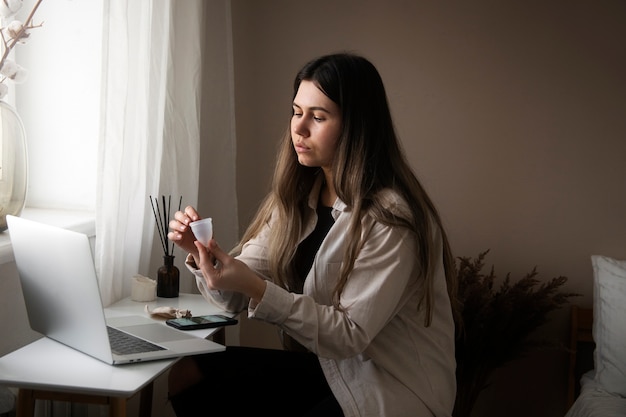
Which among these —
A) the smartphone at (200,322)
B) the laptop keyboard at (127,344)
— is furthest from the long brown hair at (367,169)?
the laptop keyboard at (127,344)

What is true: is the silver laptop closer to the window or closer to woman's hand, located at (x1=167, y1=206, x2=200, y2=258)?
woman's hand, located at (x1=167, y1=206, x2=200, y2=258)

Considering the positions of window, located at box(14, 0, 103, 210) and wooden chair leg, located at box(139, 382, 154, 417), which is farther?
window, located at box(14, 0, 103, 210)

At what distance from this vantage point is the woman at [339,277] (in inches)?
65.1

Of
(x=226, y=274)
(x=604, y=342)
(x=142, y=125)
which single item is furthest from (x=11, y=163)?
(x=604, y=342)

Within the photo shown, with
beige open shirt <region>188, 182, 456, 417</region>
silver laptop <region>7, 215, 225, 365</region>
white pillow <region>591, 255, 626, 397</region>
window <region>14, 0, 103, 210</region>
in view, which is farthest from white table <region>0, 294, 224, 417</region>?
white pillow <region>591, 255, 626, 397</region>

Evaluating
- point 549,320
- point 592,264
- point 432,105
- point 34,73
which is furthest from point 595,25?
point 34,73

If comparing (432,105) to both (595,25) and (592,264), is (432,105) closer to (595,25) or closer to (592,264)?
(595,25)

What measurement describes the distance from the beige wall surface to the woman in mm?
1080

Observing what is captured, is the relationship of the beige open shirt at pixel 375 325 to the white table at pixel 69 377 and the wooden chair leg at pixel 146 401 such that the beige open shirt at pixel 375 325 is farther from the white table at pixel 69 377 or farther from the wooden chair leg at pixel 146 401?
the wooden chair leg at pixel 146 401

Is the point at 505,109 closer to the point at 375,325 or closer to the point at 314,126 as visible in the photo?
the point at 314,126

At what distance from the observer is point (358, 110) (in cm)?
182

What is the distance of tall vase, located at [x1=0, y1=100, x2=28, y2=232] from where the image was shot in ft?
6.09

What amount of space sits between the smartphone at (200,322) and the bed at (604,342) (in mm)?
1202

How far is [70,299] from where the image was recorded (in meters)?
1.53
